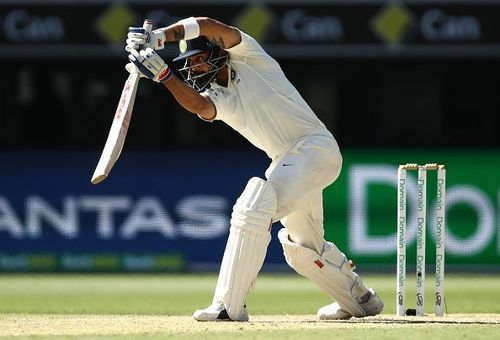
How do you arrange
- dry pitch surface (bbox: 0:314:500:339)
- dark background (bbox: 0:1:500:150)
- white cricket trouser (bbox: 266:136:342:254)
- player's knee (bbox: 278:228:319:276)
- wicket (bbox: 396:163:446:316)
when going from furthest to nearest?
1. dark background (bbox: 0:1:500:150)
2. wicket (bbox: 396:163:446:316)
3. player's knee (bbox: 278:228:319:276)
4. white cricket trouser (bbox: 266:136:342:254)
5. dry pitch surface (bbox: 0:314:500:339)

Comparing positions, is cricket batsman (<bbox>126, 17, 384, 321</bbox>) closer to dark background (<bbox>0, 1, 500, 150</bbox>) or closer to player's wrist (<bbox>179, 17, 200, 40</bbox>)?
player's wrist (<bbox>179, 17, 200, 40</bbox>)

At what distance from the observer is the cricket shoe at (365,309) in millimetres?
7629

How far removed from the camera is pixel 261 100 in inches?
282

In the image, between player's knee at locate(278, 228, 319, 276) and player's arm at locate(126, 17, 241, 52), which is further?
player's knee at locate(278, 228, 319, 276)

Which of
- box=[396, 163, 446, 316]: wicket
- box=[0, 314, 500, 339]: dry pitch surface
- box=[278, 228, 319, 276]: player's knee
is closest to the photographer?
box=[0, 314, 500, 339]: dry pitch surface

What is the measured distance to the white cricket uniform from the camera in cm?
714

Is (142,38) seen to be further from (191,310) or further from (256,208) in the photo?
(191,310)

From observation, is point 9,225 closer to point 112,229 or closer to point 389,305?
point 112,229

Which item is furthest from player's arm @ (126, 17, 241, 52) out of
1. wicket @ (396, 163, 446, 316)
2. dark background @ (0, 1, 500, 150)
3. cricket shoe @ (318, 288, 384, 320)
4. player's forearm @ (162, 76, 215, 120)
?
dark background @ (0, 1, 500, 150)

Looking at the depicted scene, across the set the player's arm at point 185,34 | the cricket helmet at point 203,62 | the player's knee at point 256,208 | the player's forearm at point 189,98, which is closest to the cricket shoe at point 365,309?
the player's knee at point 256,208

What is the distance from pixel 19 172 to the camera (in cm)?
1211

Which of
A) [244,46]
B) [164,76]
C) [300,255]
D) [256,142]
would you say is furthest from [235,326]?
[244,46]

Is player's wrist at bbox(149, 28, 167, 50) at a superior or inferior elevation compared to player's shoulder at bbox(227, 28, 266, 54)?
superior

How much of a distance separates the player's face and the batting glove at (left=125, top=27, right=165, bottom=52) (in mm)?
214
